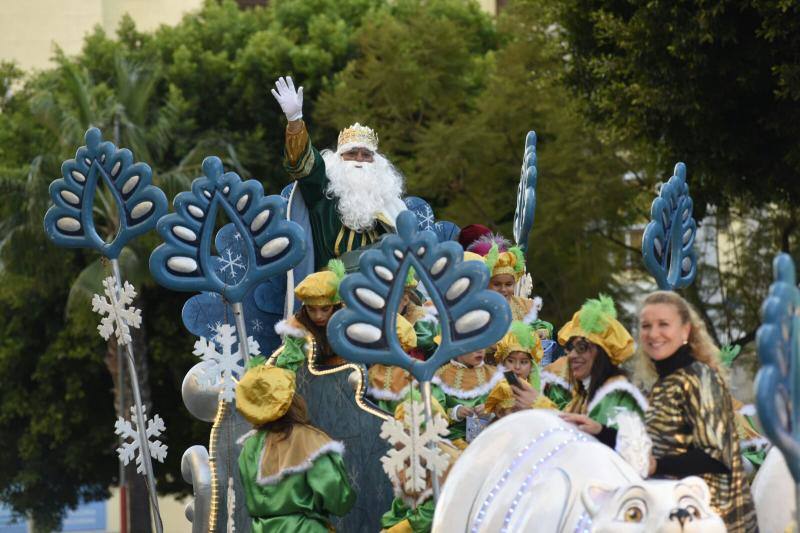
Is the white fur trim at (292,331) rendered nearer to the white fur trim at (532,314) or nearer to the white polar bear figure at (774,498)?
the white fur trim at (532,314)

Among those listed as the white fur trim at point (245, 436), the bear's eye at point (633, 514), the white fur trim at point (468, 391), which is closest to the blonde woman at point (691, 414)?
the bear's eye at point (633, 514)

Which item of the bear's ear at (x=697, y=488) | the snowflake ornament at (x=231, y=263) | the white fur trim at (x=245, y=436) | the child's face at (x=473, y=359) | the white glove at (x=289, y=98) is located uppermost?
the white glove at (x=289, y=98)

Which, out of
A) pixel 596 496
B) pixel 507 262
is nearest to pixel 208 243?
pixel 507 262

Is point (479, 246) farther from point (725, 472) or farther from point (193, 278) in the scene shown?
point (725, 472)

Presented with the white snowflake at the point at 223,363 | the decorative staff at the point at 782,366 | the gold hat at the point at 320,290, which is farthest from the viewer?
the gold hat at the point at 320,290


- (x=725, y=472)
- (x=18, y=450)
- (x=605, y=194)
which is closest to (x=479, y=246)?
(x=725, y=472)

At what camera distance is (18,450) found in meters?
26.6

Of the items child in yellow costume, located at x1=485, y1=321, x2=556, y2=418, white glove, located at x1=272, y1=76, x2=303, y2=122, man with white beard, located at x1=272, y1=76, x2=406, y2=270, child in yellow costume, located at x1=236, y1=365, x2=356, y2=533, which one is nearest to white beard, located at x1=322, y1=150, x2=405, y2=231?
man with white beard, located at x1=272, y1=76, x2=406, y2=270

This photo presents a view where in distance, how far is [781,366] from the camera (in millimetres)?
5359

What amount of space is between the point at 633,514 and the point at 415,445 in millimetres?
1953

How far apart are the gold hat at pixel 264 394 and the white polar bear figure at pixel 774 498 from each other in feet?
6.94

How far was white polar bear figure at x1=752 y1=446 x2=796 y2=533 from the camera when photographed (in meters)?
7.00

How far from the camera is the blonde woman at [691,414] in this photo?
6.20 meters

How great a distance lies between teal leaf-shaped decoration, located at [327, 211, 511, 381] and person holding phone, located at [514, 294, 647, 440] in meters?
0.38
